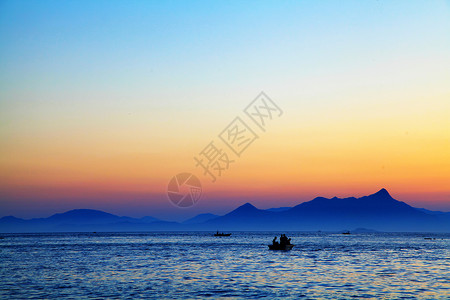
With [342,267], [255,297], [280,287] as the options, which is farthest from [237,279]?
[342,267]

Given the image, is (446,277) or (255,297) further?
(446,277)

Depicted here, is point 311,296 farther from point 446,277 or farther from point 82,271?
point 82,271

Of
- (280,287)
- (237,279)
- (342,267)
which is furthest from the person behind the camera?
(342,267)

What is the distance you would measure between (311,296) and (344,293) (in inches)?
137

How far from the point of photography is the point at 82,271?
59656mm

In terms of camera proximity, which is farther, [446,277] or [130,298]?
[446,277]

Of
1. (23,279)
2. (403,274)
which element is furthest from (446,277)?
(23,279)

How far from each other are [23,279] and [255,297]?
28.0m

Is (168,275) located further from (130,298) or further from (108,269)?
(130,298)

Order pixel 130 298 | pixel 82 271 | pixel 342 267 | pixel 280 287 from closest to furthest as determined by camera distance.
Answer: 1. pixel 130 298
2. pixel 280 287
3. pixel 82 271
4. pixel 342 267

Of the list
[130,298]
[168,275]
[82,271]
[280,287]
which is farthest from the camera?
[82,271]

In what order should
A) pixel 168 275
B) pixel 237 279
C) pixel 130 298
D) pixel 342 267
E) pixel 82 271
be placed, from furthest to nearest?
pixel 342 267
pixel 82 271
pixel 168 275
pixel 237 279
pixel 130 298

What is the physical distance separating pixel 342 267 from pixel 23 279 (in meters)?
40.1

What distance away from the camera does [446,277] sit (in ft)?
171
